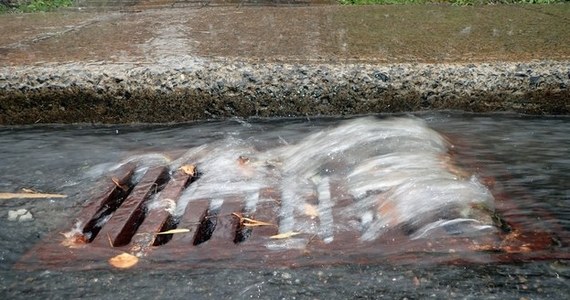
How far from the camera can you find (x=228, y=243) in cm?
140

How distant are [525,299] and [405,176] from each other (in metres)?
0.66

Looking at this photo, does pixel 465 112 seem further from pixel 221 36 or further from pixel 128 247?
pixel 128 247

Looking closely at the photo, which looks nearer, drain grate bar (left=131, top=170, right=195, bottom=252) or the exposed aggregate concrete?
drain grate bar (left=131, top=170, right=195, bottom=252)

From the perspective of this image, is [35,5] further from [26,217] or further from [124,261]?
[124,261]

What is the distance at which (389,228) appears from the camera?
144 centimetres

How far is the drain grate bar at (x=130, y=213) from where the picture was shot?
145 centimetres

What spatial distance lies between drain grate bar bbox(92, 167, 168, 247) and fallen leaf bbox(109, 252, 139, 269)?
81 mm

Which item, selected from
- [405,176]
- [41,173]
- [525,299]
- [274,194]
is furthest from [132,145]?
[525,299]

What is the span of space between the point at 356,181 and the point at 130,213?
2.22 ft

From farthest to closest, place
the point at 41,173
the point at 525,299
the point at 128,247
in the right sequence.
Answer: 1. the point at 41,173
2. the point at 128,247
3. the point at 525,299

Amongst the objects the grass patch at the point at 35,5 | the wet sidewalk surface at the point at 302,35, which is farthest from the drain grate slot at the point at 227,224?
the grass patch at the point at 35,5

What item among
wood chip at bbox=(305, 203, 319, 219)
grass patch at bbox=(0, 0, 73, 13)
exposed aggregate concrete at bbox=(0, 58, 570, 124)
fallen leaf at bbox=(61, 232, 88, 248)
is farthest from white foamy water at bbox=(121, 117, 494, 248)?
grass patch at bbox=(0, 0, 73, 13)

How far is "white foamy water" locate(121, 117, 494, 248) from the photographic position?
4.77 ft

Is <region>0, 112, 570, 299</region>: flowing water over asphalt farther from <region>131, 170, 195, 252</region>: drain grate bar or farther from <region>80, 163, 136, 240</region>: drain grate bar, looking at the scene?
<region>131, 170, 195, 252</region>: drain grate bar
